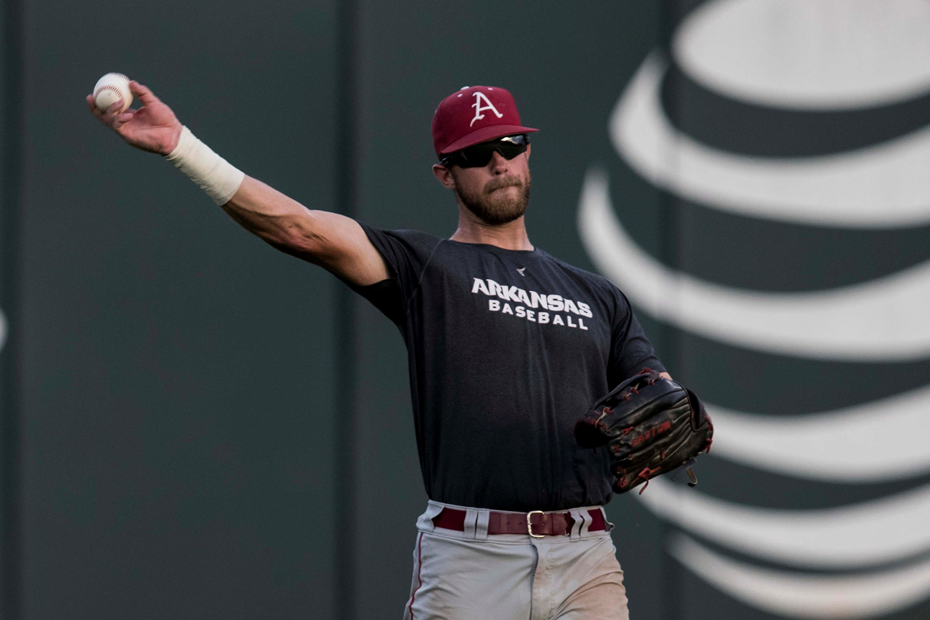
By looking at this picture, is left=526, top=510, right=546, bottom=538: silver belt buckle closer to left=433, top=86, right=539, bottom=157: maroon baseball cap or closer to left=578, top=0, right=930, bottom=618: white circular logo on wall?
left=433, top=86, right=539, bottom=157: maroon baseball cap

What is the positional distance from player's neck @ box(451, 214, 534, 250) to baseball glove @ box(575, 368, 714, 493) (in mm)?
525

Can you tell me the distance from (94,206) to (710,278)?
273 cm

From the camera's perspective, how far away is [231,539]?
3859 mm

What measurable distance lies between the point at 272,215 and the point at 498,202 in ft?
2.22

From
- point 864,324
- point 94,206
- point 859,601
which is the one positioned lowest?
point 859,601

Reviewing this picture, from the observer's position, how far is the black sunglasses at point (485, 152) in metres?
2.56

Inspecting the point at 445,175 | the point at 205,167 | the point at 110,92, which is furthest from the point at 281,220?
the point at 445,175

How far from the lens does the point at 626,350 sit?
2658 millimetres

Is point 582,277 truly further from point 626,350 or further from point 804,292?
point 804,292

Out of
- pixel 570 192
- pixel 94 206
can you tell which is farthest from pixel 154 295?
pixel 570 192

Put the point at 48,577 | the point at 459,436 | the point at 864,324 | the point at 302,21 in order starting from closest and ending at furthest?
the point at 459,436 → the point at 48,577 → the point at 302,21 → the point at 864,324

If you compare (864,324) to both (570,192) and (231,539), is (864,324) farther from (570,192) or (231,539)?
(231,539)

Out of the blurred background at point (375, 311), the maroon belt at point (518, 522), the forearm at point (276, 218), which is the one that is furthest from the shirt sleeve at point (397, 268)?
the blurred background at point (375, 311)

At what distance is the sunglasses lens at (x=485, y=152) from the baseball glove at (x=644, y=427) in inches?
28.2
